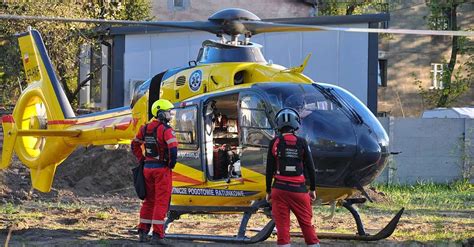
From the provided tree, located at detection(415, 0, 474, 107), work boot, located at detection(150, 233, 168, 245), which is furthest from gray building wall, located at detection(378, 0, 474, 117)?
work boot, located at detection(150, 233, 168, 245)

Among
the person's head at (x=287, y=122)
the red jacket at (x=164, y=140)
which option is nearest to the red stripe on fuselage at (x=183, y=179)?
the red jacket at (x=164, y=140)

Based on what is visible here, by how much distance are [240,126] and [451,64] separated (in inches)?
1233

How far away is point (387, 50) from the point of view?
42.6 metres

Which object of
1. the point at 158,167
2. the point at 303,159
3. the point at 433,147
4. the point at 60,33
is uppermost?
the point at 60,33

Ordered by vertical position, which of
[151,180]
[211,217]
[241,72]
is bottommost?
[211,217]

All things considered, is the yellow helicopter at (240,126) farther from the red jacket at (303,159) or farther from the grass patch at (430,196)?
the grass patch at (430,196)

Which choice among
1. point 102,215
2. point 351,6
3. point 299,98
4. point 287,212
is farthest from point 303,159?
point 351,6

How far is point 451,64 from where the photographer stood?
41.5 m

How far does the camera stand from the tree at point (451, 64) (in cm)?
4047

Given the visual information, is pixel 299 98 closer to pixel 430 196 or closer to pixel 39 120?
pixel 39 120

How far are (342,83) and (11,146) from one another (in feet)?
42.9

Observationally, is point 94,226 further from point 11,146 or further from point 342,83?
point 342,83

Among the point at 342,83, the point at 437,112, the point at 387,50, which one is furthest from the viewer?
the point at 387,50

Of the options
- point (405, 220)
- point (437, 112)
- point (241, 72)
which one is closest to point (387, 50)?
point (437, 112)
